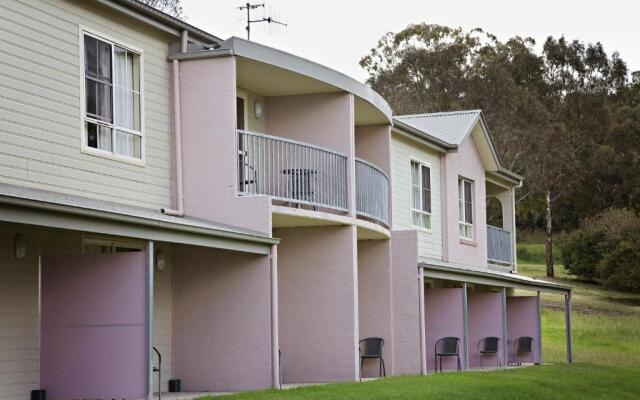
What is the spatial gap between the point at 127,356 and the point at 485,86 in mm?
43881

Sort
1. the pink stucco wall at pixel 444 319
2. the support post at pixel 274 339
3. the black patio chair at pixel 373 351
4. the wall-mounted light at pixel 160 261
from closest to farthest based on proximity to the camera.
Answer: the support post at pixel 274 339
the wall-mounted light at pixel 160 261
the black patio chair at pixel 373 351
the pink stucco wall at pixel 444 319

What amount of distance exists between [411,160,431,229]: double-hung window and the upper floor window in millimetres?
2502

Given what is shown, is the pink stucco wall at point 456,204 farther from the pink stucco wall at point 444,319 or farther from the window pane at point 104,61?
the window pane at point 104,61

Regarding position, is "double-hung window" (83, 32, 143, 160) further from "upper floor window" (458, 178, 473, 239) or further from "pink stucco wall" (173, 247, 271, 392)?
"upper floor window" (458, 178, 473, 239)

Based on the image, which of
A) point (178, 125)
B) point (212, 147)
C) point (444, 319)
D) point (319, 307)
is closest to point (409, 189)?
point (444, 319)

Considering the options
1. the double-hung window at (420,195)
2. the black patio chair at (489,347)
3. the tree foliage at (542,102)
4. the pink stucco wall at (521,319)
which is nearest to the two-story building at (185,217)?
the double-hung window at (420,195)

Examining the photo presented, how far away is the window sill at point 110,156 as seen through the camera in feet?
53.8

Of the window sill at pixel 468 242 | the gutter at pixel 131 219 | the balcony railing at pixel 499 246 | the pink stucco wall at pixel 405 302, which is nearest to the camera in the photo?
the gutter at pixel 131 219

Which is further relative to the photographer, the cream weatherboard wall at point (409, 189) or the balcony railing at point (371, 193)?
the cream weatherboard wall at point (409, 189)

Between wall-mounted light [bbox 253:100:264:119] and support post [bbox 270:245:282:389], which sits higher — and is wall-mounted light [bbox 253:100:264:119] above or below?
above

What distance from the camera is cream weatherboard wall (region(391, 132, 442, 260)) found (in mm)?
26984

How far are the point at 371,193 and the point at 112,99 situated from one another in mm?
6930

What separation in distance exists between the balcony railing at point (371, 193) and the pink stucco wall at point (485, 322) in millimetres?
6932

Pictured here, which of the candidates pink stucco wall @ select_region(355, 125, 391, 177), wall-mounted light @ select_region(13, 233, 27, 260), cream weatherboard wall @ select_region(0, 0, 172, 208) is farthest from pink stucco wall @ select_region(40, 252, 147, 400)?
pink stucco wall @ select_region(355, 125, 391, 177)
